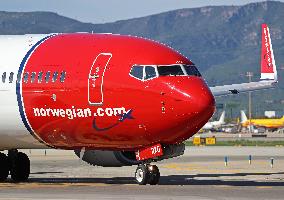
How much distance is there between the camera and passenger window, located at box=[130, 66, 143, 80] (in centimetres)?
3582

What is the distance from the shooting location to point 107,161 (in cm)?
3841

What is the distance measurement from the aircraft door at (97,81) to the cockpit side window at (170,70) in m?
2.10

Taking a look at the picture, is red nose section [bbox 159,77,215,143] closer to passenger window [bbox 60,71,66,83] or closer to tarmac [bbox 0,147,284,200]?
tarmac [bbox 0,147,284,200]

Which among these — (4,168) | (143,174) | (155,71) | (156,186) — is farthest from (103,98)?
(4,168)

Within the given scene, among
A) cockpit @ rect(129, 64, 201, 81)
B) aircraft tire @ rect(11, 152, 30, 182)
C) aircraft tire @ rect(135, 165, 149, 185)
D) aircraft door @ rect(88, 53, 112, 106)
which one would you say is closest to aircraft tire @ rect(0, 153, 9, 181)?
aircraft tire @ rect(11, 152, 30, 182)

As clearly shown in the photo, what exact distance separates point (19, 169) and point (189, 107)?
10.4 metres

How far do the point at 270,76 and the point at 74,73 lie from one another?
3858 centimetres

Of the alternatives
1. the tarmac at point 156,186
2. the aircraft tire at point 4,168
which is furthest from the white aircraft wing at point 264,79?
the aircraft tire at point 4,168

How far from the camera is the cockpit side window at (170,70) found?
118ft

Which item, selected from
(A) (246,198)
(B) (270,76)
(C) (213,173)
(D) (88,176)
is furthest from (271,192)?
(B) (270,76)

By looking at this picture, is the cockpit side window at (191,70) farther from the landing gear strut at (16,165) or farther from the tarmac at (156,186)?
the landing gear strut at (16,165)

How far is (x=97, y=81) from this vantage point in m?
36.1

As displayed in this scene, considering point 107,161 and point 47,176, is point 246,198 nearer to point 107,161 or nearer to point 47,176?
point 107,161

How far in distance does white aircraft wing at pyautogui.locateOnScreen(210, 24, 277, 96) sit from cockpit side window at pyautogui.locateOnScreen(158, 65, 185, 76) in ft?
70.7
